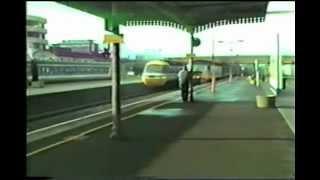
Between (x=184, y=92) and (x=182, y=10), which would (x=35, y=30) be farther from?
(x=184, y=92)

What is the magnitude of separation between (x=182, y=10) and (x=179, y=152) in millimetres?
5338

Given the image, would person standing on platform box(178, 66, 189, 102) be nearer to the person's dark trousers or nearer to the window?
the person's dark trousers

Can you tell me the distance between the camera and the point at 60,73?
45.9m

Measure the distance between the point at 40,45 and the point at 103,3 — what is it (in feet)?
11.0

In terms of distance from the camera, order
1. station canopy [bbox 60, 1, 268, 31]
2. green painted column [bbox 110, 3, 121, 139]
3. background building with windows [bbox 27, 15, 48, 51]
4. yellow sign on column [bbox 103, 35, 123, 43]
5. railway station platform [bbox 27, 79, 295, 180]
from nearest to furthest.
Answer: station canopy [bbox 60, 1, 268, 31], background building with windows [bbox 27, 15, 48, 51], railway station platform [bbox 27, 79, 295, 180], yellow sign on column [bbox 103, 35, 123, 43], green painted column [bbox 110, 3, 121, 139]

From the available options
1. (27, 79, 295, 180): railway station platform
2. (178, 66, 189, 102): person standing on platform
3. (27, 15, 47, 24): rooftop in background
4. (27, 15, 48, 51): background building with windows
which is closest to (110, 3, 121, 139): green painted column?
(27, 79, 295, 180): railway station platform

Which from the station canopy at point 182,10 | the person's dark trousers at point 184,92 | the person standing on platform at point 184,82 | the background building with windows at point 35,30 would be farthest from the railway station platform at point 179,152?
the person's dark trousers at point 184,92

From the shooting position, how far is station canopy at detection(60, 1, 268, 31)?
6039mm

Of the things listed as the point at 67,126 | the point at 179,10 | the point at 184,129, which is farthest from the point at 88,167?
the point at 67,126

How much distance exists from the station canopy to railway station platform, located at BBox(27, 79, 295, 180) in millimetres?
2527

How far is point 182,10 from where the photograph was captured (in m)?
6.55

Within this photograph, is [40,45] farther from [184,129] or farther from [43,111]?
[43,111]

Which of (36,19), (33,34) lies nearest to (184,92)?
(33,34)

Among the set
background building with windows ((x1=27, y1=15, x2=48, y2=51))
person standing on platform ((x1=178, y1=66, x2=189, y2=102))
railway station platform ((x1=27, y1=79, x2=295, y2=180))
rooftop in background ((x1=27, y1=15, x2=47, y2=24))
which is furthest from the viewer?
person standing on platform ((x1=178, y1=66, x2=189, y2=102))
